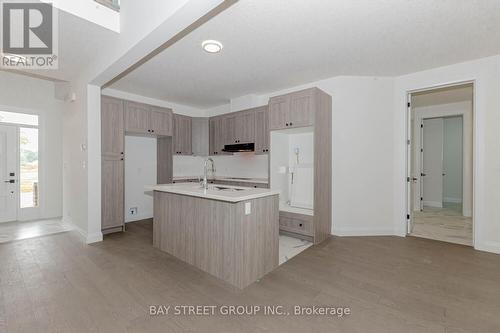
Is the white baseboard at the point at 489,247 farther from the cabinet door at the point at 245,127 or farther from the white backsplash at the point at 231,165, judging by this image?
the cabinet door at the point at 245,127

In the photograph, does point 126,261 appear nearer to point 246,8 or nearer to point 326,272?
point 326,272

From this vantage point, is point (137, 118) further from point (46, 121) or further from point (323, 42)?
point (323, 42)

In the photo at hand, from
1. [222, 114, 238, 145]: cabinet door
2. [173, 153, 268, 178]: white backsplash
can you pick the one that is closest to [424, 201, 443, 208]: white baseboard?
[173, 153, 268, 178]: white backsplash

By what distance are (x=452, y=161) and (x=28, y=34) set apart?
1017 cm

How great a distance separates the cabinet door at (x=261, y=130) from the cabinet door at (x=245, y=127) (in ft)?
0.35

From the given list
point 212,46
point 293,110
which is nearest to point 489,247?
point 293,110

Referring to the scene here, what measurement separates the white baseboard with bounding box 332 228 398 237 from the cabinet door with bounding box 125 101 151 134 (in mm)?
4127

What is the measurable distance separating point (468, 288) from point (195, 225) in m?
2.98

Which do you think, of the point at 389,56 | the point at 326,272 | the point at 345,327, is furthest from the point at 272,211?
the point at 389,56

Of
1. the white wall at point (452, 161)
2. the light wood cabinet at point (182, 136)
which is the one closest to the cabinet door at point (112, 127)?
the light wood cabinet at point (182, 136)

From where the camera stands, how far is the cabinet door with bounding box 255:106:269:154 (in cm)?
463

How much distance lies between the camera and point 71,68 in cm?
366

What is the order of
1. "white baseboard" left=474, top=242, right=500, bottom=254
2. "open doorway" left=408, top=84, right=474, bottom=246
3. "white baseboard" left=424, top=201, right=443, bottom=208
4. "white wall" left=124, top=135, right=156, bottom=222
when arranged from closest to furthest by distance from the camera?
1. "white baseboard" left=474, top=242, right=500, bottom=254
2. "open doorway" left=408, top=84, right=474, bottom=246
3. "white wall" left=124, top=135, right=156, bottom=222
4. "white baseboard" left=424, top=201, right=443, bottom=208

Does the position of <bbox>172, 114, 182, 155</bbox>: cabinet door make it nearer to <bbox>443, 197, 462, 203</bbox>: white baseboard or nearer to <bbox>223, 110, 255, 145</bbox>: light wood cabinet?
<bbox>223, 110, 255, 145</bbox>: light wood cabinet
